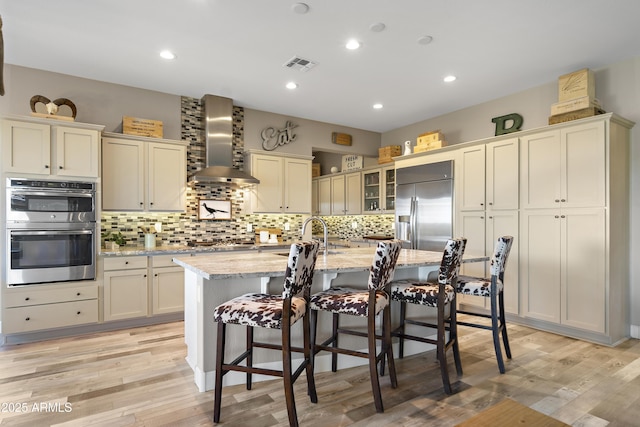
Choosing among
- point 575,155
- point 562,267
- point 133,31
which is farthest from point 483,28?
point 133,31

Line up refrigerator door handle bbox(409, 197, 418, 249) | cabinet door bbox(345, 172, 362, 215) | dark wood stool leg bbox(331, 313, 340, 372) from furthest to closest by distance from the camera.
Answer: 1. cabinet door bbox(345, 172, 362, 215)
2. refrigerator door handle bbox(409, 197, 418, 249)
3. dark wood stool leg bbox(331, 313, 340, 372)

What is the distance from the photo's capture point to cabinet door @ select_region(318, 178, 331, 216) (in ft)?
23.8

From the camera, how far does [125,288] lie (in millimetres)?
3953

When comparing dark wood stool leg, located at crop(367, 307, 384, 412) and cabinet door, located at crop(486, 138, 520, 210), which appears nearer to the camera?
dark wood stool leg, located at crop(367, 307, 384, 412)

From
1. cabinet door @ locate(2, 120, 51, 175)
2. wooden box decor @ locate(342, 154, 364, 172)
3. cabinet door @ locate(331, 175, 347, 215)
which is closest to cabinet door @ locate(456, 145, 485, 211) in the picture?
wooden box decor @ locate(342, 154, 364, 172)

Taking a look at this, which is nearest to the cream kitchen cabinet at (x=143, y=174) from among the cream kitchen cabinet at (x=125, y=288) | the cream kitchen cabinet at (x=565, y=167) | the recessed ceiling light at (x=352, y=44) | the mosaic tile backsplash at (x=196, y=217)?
the mosaic tile backsplash at (x=196, y=217)

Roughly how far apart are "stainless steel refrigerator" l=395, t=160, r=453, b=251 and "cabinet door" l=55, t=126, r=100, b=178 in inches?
158

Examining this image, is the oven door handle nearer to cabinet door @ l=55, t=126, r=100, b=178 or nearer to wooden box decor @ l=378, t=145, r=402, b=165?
cabinet door @ l=55, t=126, r=100, b=178

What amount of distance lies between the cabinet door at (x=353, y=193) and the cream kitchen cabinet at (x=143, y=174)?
307 centimetres

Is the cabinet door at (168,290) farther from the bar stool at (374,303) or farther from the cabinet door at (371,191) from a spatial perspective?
the cabinet door at (371,191)

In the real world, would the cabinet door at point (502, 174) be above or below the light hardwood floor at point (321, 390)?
above

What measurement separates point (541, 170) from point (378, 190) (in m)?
2.68

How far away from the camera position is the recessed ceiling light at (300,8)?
2740mm

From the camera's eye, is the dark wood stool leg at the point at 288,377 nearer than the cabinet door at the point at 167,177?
Yes
